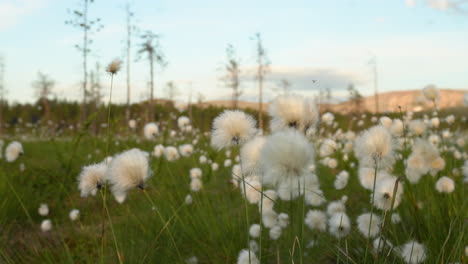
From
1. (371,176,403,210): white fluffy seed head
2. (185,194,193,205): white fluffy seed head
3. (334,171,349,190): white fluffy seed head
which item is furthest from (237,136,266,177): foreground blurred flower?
(185,194,193,205): white fluffy seed head

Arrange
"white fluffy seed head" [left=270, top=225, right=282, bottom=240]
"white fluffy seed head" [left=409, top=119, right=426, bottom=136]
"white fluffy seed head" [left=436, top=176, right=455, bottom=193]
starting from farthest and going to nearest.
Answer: "white fluffy seed head" [left=409, top=119, right=426, bottom=136] < "white fluffy seed head" [left=436, top=176, right=455, bottom=193] < "white fluffy seed head" [left=270, top=225, right=282, bottom=240]

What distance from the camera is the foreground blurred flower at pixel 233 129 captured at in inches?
68.6

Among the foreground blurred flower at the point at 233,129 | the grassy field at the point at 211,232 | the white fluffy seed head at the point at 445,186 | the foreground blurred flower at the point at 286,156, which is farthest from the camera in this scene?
the white fluffy seed head at the point at 445,186

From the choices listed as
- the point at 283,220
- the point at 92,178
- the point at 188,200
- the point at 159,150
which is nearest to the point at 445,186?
the point at 283,220

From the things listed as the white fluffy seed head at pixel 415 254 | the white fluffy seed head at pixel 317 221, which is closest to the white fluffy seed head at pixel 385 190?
the white fluffy seed head at pixel 415 254

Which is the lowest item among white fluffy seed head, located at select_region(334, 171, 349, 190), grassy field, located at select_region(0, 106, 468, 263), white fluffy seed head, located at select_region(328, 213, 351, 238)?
grassy field, located at select_region(0, 106, 468, 263)

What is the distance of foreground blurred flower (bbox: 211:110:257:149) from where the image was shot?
1743 millimetres

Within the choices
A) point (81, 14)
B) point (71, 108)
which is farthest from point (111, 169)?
point (71, 108)

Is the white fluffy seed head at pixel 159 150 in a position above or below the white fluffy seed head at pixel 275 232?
above

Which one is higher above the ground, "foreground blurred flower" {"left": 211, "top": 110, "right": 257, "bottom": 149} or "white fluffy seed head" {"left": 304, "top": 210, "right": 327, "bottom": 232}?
"foreground blurred flower" {"left": 211, "top": 110, "right": 257, "bottom": 149}

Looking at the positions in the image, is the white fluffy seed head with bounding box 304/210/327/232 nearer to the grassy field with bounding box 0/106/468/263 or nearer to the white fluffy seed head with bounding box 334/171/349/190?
the grassy field with bounding box 0/106/468/263

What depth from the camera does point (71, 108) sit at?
42.6 meters

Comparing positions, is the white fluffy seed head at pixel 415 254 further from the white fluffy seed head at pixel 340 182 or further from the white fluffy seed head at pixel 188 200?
the white fluffy seed head at pixel 188 200

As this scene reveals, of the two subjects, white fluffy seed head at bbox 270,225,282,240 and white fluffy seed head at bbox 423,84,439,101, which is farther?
white fluffy seed head at bbox 423,84,439,101
